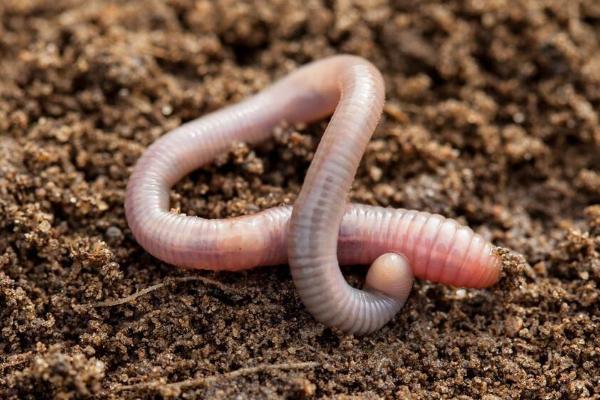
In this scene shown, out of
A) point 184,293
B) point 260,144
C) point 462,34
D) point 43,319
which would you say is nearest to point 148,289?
point 184,293

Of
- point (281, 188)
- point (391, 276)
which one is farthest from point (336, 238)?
point (281, 188)

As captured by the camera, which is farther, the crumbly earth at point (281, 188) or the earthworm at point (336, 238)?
the crumbly earth at point (281, 188)

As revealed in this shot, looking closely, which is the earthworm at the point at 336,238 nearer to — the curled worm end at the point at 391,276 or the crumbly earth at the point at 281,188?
the curled worm end at the point at 391,276

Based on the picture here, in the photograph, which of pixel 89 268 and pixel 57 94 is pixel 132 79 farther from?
pixel 89 268

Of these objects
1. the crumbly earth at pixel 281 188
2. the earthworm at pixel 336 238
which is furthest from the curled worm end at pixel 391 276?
the crumbly earth at pixel 281 188

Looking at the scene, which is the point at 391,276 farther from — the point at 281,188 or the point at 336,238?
the point at 281,188

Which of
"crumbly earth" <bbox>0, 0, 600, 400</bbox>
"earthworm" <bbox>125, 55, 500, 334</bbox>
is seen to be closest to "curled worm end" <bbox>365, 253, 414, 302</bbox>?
"earthworm" <bbox>125, 55, 500, 334</bbox>
